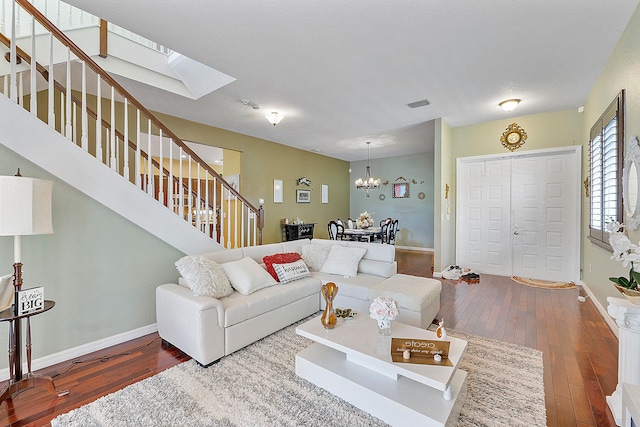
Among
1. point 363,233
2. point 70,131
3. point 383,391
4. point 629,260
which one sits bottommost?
point 383,391

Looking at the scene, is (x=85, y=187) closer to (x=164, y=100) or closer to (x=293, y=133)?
(x=164, y=100)

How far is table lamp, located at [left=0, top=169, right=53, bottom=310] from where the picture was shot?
169cm

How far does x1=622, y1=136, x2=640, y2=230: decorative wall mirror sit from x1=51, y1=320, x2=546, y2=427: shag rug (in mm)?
1498

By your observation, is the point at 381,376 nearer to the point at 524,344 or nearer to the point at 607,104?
the point at 524,344

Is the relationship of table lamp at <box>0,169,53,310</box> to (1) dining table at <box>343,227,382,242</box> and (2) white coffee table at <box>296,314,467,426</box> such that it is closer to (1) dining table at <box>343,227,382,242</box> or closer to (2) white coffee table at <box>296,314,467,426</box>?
(2) white coffee table at <box>296,314,467,426</box>

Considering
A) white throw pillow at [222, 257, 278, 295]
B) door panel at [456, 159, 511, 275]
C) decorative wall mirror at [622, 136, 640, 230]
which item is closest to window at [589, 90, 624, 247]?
decorative wall mirror at [622, 136, 640, 230]

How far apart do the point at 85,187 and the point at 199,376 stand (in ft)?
6.32

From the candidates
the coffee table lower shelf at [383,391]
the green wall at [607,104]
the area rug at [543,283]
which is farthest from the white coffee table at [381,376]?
the area rug at [543,283]

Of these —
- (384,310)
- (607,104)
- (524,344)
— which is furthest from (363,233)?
(384,310)

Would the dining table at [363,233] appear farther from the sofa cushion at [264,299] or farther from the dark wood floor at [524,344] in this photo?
the sofa cushion at [264,299]

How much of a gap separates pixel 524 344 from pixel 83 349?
4070 mm

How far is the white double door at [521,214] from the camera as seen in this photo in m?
4.69

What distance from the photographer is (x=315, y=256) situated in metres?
3.88

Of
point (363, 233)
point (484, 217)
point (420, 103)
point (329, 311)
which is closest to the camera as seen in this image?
point (329, 311)
